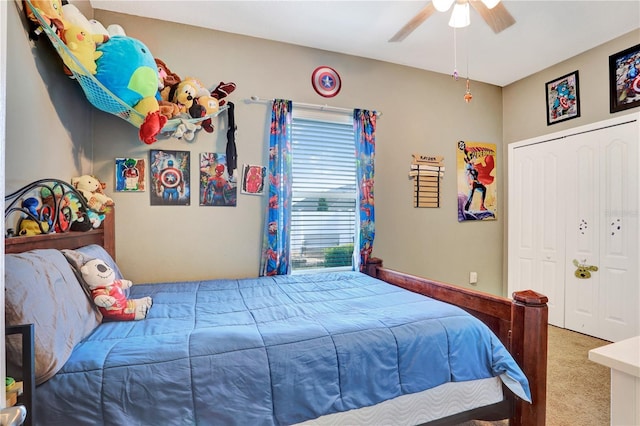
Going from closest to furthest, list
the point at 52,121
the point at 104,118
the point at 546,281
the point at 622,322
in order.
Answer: the point at 52,121 < the point at 104,118 < the point at 622,322 < the point at 546,281

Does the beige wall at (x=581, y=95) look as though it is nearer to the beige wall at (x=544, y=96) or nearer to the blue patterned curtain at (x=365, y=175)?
the beige wall at (x=544, y=96)

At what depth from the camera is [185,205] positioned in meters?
2.43

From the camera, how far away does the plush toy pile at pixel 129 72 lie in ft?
4.97

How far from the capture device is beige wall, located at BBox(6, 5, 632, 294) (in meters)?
1.65

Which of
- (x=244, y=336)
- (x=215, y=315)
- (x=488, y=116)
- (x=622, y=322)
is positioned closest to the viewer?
(x=244, y=336)

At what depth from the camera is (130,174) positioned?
2.29 m

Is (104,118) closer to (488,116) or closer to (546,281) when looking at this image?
(488,116)

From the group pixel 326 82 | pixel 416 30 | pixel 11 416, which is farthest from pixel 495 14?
pixel 11 416

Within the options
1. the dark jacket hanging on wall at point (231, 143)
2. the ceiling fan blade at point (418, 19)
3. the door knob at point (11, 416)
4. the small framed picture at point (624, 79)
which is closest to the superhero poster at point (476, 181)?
the small framed picture at point (624, 79)

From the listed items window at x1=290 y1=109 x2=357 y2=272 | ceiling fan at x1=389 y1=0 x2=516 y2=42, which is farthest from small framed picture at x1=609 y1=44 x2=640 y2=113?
window at x1=290 y1=109 x2=357 y2=272

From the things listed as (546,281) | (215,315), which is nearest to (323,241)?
(215,315)

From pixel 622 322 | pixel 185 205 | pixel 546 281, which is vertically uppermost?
pixel 185 205

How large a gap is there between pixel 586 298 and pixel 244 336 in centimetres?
327

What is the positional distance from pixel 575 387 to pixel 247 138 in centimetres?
302
